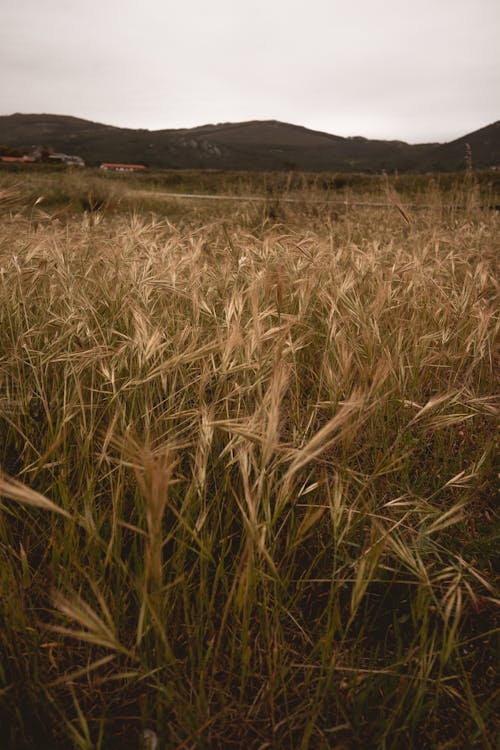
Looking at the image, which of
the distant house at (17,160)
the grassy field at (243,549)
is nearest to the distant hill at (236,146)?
the distant house at (17,160)

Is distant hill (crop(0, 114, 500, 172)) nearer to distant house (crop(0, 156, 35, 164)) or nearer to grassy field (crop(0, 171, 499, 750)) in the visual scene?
distant house (crop(0, 156, 35, 164))

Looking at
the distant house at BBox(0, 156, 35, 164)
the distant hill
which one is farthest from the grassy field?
the distant hill

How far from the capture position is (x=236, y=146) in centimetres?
12331

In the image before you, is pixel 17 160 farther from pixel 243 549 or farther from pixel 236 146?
pixel 236 146

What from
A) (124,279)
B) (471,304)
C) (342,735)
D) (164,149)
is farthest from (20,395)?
(164,149)

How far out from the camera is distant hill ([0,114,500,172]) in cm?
9188

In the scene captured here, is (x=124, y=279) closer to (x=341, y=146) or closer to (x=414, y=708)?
(x=414, y=708)

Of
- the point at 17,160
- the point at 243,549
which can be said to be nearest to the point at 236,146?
the point at 17,160

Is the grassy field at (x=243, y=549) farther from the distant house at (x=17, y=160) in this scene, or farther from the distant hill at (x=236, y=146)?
the distant hill at (x=236, y=146)

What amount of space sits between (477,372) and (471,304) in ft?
0.86

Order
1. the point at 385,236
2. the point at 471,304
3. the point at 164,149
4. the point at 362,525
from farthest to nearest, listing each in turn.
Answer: the point at 164,149
the point at 385,236
the point at 471,304
the point at 362,525

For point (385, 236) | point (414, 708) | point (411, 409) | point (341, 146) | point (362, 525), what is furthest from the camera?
point (341, 146)

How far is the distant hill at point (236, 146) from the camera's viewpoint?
9188 centimetres

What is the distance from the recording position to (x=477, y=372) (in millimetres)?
1713
